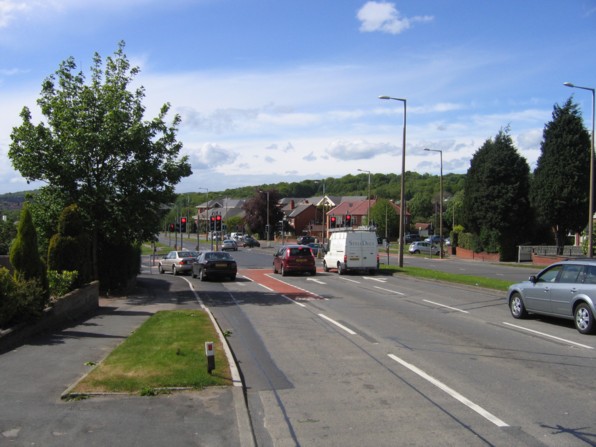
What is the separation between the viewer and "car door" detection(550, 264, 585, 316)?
12172 millimetres

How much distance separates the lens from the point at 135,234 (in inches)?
825

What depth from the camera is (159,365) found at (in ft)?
26.6

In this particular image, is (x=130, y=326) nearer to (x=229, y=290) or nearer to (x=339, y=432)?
(x=339, y=432)

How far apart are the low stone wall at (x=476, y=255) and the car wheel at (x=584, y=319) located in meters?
40.2

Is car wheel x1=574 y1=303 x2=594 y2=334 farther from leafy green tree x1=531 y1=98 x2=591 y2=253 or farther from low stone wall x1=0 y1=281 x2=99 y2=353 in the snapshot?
leafy green tree x1=531 y1=98 x2=591 y2=253

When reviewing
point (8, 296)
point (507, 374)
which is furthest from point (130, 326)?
point (507, 374)

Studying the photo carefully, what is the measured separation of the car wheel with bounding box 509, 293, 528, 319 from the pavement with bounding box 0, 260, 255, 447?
9.16 metres

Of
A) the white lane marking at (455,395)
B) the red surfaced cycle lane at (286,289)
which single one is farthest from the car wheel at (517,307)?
the red surfaced cycle lane at (286,289)

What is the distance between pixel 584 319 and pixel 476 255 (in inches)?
1693

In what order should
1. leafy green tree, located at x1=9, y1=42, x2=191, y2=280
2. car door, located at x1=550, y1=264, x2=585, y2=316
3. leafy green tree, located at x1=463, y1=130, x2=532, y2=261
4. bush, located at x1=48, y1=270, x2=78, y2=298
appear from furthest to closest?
leafy green tree, located at x1=463, y1=130, x2=532, y2=261
leafy green tree, located at x1=9, y1=42, x2=191, y2=280
bush, located at x1=48, y1=270, x2=78, y2=298
car door, located at x1=550, y1=264, x2=585, y2=316

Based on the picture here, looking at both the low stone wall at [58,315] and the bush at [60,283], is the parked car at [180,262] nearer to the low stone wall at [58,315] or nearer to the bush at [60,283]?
the low stone wall at [58,315]

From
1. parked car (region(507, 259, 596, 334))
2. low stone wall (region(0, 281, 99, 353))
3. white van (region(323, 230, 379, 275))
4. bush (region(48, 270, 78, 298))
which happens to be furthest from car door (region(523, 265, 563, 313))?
white van (region(323, 230, 379, 275))

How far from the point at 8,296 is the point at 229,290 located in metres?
13.1

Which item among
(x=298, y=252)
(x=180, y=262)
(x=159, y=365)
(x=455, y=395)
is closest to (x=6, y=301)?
(x=159, y=365)
